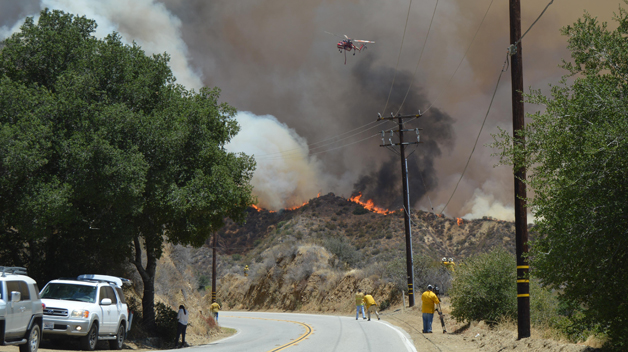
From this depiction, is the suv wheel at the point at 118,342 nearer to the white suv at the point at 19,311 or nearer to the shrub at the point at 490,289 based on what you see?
the white suv at the point at 19,311

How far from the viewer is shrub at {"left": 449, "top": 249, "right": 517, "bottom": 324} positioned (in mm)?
20969

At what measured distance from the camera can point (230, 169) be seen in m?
22.2

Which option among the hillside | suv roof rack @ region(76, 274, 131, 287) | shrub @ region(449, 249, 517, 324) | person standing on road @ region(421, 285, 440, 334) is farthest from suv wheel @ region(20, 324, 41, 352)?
the hillside

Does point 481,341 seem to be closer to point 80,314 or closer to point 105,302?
point 105,302

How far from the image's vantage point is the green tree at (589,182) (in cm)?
1022

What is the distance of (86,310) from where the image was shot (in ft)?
50.6

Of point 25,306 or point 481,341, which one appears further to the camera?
point 481,341

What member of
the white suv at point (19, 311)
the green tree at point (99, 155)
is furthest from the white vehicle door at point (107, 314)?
the white suv at point (19, 311)

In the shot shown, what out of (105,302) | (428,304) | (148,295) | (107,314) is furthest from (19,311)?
(428,304)

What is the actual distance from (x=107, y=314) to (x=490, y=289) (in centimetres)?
1437

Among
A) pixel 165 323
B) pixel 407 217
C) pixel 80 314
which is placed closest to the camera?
pixel 80 314

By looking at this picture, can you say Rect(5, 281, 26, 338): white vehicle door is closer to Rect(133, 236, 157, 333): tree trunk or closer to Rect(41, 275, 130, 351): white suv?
Rect(41, 275, 130, 351): white suv

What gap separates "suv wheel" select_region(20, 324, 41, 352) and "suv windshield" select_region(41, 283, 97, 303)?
2995 millimetres

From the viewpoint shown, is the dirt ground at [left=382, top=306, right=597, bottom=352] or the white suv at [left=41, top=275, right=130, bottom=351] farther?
the white suv at [left=41, top=275, right=130, bottom=351]
